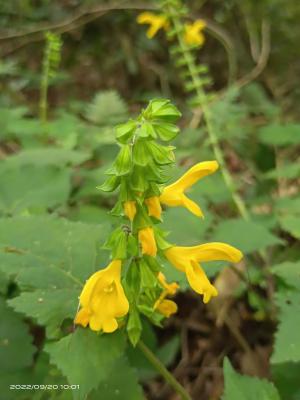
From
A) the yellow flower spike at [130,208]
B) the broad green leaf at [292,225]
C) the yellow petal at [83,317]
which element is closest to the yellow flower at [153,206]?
the yellow flower spike at [130,208]

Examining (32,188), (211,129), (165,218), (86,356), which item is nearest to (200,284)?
(86,356)

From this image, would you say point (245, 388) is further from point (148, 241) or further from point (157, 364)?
point (148, 241)

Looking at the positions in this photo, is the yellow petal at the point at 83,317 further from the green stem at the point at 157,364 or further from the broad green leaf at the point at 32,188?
the broad green leaf at the point at 32,188

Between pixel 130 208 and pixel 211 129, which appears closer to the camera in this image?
pixel 130 208

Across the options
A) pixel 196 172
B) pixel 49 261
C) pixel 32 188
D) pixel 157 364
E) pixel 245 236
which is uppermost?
pixel 32 188

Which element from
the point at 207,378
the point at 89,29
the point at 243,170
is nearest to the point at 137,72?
the point at 89,29

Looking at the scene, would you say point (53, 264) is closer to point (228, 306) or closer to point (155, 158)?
point (155, 158)
